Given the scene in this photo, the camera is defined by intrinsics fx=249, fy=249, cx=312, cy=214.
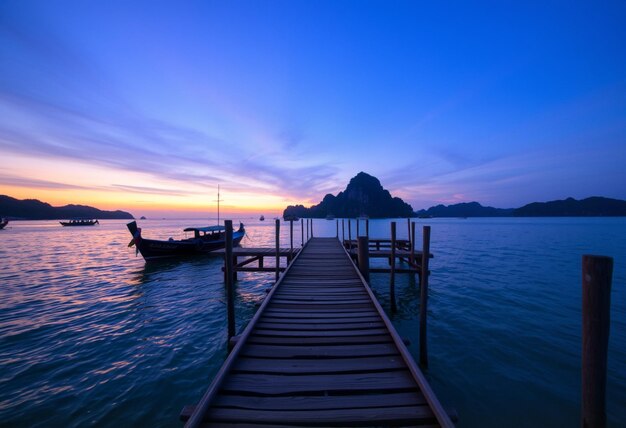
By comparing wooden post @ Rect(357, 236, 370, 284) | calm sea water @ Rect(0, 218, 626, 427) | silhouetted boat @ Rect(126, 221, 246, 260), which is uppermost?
wooden post @ Rect(357, 236, 370, 284)

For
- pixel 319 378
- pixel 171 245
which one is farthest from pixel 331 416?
pixel 171 245

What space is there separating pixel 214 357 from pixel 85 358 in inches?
136

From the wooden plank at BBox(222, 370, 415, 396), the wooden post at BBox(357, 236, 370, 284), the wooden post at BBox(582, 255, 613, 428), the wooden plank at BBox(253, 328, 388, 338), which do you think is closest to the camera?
the wooden post at BBox(582, 255, 613, 428)

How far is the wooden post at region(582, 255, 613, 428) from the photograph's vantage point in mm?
2760

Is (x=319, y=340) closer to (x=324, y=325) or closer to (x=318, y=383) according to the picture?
(x=324, y=325)

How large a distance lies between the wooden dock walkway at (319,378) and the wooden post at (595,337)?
5.52 ft

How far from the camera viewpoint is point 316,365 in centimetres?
402

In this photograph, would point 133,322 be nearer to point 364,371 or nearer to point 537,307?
point 364,371

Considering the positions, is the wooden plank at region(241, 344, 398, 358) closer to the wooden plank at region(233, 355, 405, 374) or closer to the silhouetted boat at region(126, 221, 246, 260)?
the wooden plank at region(233, 355, 405, 374)

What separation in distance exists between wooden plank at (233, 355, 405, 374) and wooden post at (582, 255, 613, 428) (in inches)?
81.4

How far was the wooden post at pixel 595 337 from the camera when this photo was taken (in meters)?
2.76

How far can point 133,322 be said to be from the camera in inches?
366

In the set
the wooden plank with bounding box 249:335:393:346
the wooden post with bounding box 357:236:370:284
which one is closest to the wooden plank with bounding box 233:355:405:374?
the wooden plank with bounding box 249:335:393:346

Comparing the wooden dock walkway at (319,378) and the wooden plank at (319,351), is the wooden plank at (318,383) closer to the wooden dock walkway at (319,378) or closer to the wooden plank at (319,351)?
the wooden dock walkway at (319,378)
